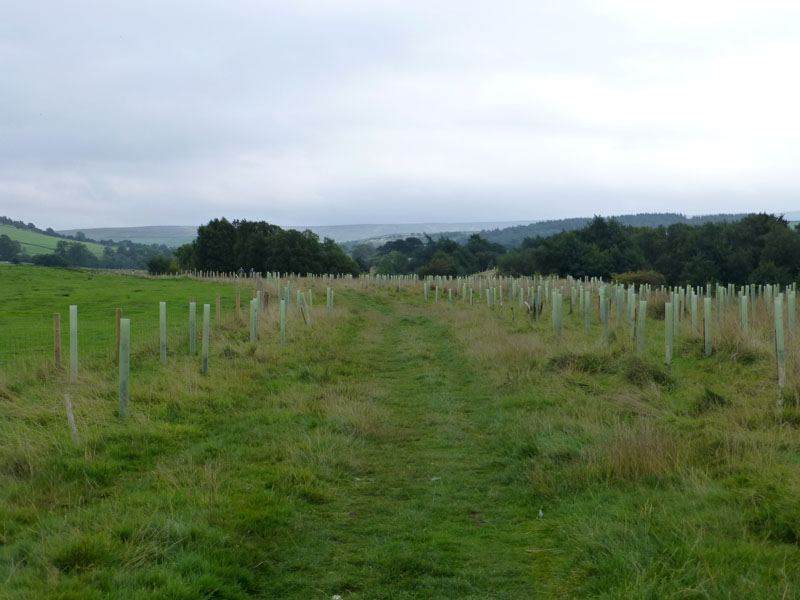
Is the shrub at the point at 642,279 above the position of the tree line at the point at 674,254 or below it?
below

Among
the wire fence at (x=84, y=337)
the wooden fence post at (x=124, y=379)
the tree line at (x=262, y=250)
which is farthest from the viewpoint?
the tree line at (x=262, y=250)

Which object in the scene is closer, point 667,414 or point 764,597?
point 764,597

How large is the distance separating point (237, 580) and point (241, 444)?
3.68m

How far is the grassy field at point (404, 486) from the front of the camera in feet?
15.4

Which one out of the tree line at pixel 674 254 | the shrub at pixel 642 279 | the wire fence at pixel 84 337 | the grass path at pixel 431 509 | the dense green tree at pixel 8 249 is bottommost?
the grass path at pixel 431 509

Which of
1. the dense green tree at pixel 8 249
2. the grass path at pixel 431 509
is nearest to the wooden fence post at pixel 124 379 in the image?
the grass path at pixel 431 509

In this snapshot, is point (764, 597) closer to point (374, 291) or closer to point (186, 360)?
point (186, 360)

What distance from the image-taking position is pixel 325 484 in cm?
700

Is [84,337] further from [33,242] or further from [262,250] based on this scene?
[33,242]

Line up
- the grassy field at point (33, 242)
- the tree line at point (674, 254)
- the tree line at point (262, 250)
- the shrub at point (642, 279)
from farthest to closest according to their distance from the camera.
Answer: the grassy field at point (33, 242) < the tree line at point (262, 250) < the tree line at point (674, 254) < the shrub at point (642, 279)

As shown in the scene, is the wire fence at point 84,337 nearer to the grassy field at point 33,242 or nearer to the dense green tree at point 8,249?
the dense green tree at point 8,249

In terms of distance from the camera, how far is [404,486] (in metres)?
7.14

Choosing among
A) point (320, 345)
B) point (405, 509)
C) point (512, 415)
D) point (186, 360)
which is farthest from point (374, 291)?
point (405, 509)

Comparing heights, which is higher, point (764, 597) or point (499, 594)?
point (764, 597)
